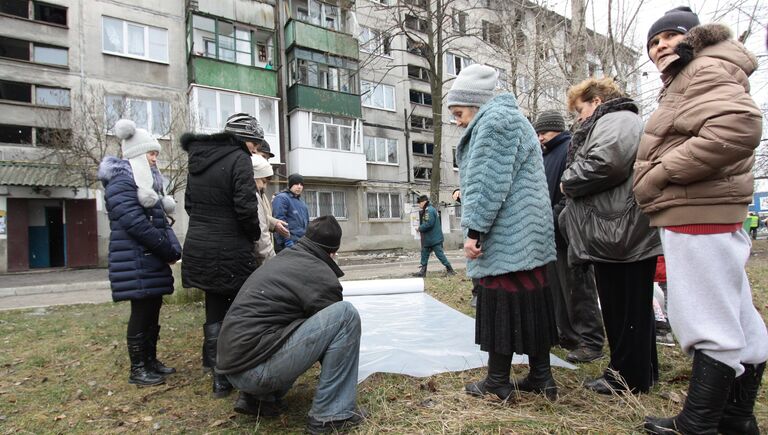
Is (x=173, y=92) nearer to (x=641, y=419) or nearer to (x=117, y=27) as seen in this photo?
(x=117, y=27)

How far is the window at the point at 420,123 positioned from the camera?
25766mm

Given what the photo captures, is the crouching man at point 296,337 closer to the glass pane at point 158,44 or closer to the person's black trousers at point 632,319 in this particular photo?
the person's black trousers at point 632,319

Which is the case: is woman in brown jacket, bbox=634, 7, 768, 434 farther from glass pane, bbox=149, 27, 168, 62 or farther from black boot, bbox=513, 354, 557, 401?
glass pane, bbox=149, 27, 168, 62

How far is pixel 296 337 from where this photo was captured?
213cm

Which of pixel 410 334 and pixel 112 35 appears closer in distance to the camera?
pixel 410 334

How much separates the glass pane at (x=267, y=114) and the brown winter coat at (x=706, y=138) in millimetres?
19374

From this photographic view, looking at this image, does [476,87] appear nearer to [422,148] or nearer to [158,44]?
[158,44]

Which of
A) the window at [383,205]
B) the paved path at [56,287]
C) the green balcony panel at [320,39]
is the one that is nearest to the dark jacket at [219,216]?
the paved path at [56,287]

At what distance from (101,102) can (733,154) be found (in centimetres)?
1828

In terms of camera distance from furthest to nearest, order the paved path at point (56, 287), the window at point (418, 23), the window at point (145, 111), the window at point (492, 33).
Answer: the window at point (145, 111) → the window at point (418, 23) → the window at point (492, 33) → the paved path at point (56, 287)

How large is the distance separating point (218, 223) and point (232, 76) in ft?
58.6

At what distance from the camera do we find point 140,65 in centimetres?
1783

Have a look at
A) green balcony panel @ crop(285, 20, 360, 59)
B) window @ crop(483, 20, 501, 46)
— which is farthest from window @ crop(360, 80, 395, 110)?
window @ crop(483, 20, 501, 46)

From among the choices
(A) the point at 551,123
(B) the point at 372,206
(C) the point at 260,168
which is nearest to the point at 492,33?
(A) the point at 551,123
